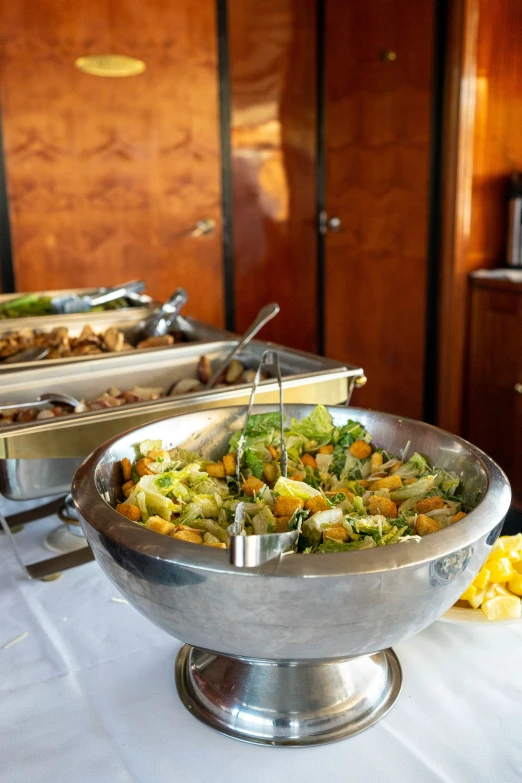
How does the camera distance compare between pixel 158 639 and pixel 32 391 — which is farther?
pixel 32 391

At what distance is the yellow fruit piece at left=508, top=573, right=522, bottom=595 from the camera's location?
0.85 meters

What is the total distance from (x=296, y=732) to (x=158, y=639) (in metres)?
0.24

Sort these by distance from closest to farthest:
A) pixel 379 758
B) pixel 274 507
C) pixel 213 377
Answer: pixel 379 758, pixel 274 507, pixel 213 377

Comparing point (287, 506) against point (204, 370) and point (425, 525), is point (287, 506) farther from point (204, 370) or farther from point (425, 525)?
point (204, 370)

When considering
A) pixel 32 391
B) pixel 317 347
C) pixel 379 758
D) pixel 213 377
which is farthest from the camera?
pixel 317 347

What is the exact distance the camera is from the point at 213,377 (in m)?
1.49

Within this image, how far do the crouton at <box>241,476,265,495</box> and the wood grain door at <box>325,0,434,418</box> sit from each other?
8.49 ft

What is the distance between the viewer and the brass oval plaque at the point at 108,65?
3297mm

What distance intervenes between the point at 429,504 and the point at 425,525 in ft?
0.21

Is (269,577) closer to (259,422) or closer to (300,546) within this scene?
(300,546)

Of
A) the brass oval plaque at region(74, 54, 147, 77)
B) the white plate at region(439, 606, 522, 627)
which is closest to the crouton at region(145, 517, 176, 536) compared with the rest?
the white plate at region(439, 606, 522, 627)

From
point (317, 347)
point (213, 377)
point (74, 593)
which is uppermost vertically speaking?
point (213, 377)

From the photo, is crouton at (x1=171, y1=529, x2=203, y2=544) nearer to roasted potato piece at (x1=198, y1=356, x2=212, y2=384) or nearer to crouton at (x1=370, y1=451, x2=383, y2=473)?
crouton at (x1=370, y1=451, x2=383, y2=473)

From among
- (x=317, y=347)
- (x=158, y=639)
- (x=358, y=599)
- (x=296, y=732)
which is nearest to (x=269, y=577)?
(x=358, y=599)
